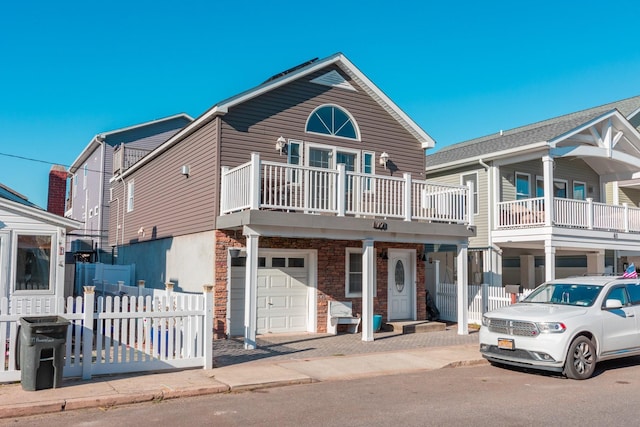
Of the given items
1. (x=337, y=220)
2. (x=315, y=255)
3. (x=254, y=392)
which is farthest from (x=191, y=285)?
(x=254, y=392)

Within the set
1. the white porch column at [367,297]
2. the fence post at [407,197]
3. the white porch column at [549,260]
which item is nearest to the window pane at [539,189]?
the white porch column at [549,260]

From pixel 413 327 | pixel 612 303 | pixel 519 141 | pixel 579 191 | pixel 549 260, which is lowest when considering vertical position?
pixel 413 327

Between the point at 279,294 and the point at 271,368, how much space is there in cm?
483

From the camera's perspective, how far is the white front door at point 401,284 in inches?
658

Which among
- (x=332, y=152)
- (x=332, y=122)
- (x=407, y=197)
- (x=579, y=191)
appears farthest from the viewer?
(x=579, y=191)

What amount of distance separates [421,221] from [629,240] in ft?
30.8

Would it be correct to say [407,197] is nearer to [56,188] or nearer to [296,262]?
[296,262]

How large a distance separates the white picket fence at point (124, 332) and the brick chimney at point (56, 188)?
24.9 m

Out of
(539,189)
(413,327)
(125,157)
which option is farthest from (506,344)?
(125,157)

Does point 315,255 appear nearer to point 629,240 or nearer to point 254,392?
point 254,392

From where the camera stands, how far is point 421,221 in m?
15.2

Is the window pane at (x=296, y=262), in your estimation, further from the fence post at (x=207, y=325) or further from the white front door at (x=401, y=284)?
the fence post at (x=207, y=325)

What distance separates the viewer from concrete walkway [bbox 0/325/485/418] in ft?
25.2

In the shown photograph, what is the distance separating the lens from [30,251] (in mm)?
12977
